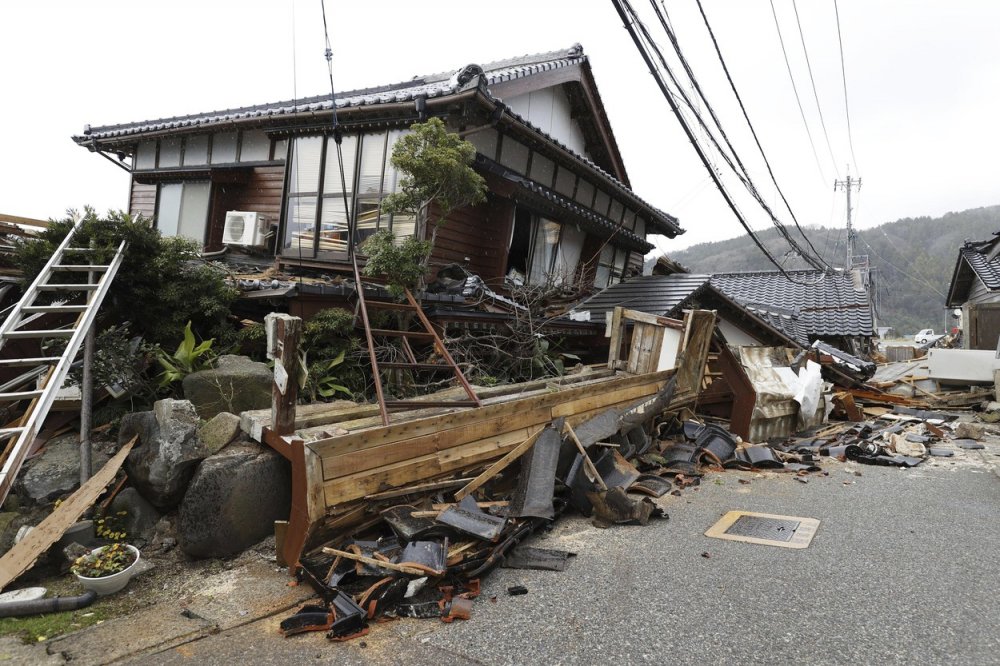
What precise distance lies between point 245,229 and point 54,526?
698cm

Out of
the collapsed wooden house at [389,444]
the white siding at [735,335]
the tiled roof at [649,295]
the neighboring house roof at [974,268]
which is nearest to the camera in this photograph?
the collapsed wooden house at [389,444]

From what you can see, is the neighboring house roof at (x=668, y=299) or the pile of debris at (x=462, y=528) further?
the neighboring house roof at (x=668, y=299)

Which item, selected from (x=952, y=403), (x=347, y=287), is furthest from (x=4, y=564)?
(x=952, y=403)

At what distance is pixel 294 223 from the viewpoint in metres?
9.74

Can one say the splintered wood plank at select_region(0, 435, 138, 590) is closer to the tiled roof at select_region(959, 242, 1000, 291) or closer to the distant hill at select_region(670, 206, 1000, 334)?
the tiled roof at select_region(959, 242, 1000, 291)

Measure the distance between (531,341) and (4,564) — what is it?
6692 millimetres

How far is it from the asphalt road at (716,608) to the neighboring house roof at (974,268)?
45.6ft

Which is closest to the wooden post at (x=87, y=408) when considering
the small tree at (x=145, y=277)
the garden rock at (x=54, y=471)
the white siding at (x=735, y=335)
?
the garden rock at (x=54, y=471)

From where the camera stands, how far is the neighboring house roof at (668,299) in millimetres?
11234

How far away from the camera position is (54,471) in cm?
488

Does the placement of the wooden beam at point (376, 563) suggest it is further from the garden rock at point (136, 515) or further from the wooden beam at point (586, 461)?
the wooden beam at point (586, 461)

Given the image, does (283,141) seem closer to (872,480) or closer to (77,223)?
(77,223)

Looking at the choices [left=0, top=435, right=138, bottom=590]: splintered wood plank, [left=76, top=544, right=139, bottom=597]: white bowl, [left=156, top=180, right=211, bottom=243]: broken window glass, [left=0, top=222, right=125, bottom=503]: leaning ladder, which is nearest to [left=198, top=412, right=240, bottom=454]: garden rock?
[left=0, top=435, right=138, bottom=590]: splintered wood plank

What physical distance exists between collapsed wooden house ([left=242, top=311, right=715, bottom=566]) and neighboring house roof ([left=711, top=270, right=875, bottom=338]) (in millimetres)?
9191
